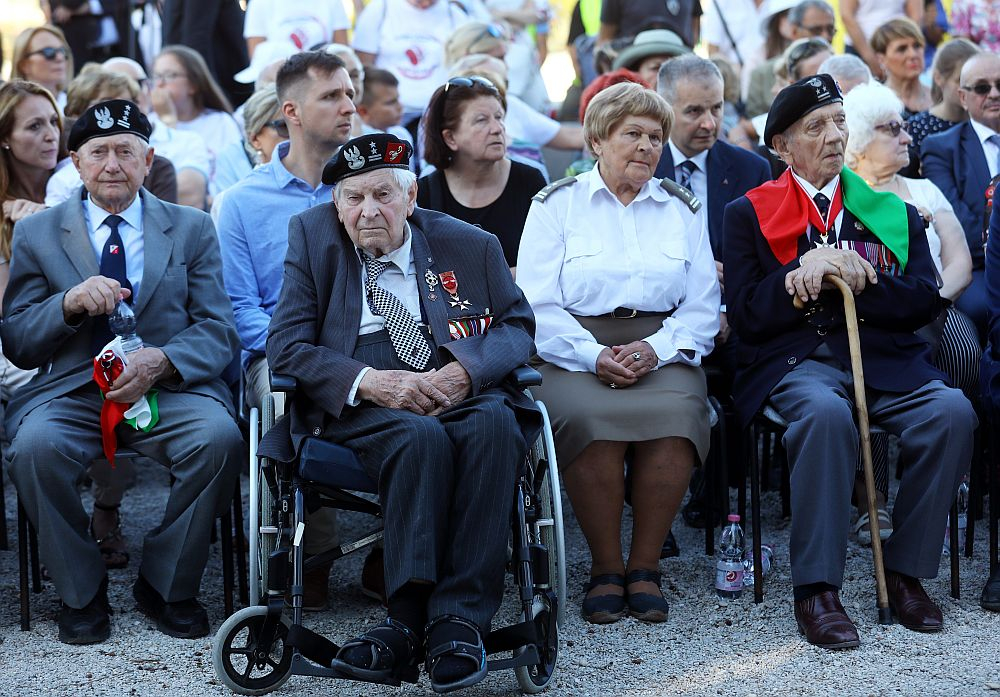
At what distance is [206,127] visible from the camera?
7.90m

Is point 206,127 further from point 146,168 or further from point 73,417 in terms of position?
point 73,417

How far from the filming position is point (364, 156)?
432 cm

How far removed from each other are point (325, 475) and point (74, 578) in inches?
42.7

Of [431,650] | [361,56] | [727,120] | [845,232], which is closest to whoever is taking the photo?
[431,650]

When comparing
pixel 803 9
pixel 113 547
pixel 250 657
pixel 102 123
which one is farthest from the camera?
pixel 803 9

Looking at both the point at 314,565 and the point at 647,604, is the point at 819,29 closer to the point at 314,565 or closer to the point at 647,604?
the point at 647,604

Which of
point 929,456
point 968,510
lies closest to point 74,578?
point 929,456

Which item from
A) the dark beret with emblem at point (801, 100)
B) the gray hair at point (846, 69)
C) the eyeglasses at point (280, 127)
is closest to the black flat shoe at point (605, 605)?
the dark beret with emblem at point (801, 100)

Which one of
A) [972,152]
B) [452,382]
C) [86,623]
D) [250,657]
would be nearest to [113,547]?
[86,623]

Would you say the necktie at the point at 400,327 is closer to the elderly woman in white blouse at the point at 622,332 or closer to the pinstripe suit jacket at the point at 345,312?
the pinstripe suit jacket at the point at 345,312

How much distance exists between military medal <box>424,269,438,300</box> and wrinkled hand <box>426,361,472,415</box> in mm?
290

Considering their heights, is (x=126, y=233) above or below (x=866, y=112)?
below

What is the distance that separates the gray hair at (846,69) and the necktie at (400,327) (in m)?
3.29

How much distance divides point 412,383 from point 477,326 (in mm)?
360
